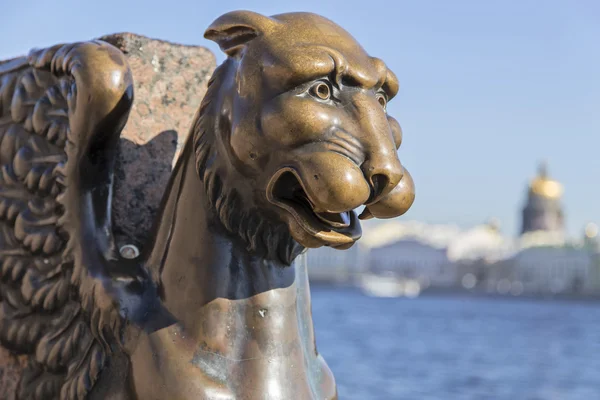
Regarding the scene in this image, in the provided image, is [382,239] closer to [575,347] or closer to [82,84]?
[575,347]

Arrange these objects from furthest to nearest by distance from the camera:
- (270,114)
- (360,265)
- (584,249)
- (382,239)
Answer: (382,239)
(360,265)
(584,249)
(270,114)

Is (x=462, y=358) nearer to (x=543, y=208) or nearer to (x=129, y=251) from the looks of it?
(x=129, y=251)

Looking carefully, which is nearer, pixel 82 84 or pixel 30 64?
pixel 82 84

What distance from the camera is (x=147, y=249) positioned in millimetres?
1964

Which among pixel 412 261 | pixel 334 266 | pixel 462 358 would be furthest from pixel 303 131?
pixel 412 261

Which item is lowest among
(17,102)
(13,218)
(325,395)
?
(325,395)

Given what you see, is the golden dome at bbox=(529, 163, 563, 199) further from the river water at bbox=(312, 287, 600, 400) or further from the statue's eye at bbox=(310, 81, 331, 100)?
the statue's eye at bbox=(310, 81, 331, 100)

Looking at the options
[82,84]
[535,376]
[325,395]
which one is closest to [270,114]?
[82,84]

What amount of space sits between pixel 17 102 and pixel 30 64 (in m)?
0.09

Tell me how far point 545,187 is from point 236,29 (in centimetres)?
8578

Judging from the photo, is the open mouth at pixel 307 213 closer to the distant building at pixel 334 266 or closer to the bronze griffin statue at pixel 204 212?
the bronze griffin statue at pixel 204 212

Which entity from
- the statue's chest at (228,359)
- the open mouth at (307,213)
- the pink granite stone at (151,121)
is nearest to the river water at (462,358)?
the pink granite stone at (151,121)

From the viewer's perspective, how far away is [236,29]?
1.77 metres

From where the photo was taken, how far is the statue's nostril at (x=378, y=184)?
1.64m
